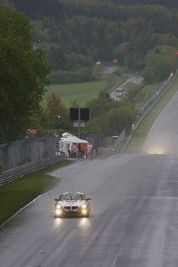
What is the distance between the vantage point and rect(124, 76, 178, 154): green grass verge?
109 m

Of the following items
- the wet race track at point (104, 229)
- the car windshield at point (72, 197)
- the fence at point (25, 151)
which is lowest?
the wet race track at point (104, 229)

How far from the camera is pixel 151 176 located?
51.7 metres

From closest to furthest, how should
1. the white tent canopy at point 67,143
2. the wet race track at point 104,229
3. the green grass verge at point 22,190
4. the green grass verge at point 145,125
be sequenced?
the wet race track at point 104,229, the green grass verge at point 22,190, the white tent canopy at point 67,143, the green grass verge at point 145,125

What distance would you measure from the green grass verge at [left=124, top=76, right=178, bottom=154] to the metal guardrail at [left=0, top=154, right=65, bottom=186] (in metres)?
43.1

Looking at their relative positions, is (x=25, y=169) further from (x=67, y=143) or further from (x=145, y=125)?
(x=145, y=125)

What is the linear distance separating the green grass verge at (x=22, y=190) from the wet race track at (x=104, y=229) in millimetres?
681

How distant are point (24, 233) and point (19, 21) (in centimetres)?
2889

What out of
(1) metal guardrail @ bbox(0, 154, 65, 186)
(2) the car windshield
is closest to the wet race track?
(2) the car windshield

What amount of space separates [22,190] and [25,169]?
32.0 ft

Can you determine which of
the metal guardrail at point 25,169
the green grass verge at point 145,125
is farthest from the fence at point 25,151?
the green grass verge at point 145,125

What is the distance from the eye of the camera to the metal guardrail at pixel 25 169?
4547cm

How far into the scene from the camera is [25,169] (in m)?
51.8

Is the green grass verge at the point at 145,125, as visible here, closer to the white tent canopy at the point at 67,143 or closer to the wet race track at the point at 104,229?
the white tent canopy at the point at 67,143

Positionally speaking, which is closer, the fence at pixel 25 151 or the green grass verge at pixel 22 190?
the green grass verge at pixel 22 190
